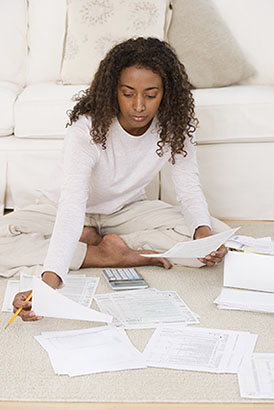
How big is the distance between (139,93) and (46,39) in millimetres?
1423

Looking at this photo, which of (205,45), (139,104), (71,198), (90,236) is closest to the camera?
(71,198)

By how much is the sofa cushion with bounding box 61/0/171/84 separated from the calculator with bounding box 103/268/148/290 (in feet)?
3.79

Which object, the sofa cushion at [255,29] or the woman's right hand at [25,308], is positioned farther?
the sofa cushion at [255,29]

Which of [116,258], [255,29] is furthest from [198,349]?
[255,29]

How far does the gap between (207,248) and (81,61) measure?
4.47ft

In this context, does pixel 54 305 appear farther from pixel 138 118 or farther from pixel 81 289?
pixel 138 118

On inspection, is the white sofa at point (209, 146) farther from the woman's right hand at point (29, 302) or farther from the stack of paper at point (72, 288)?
the woman's right hand at point (29, 302)

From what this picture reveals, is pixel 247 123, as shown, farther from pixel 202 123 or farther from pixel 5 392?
pixel 5 392

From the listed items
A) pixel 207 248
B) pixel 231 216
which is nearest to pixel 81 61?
pixel 231 216

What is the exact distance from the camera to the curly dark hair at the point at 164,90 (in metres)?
1.92

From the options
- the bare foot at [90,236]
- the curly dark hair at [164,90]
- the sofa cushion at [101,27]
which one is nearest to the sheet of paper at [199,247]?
the curly dark hair at [164,90]

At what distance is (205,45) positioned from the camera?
295 centimetres

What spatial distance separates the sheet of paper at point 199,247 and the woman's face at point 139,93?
39 cm

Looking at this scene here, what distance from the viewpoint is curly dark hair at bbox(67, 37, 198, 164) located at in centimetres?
192
